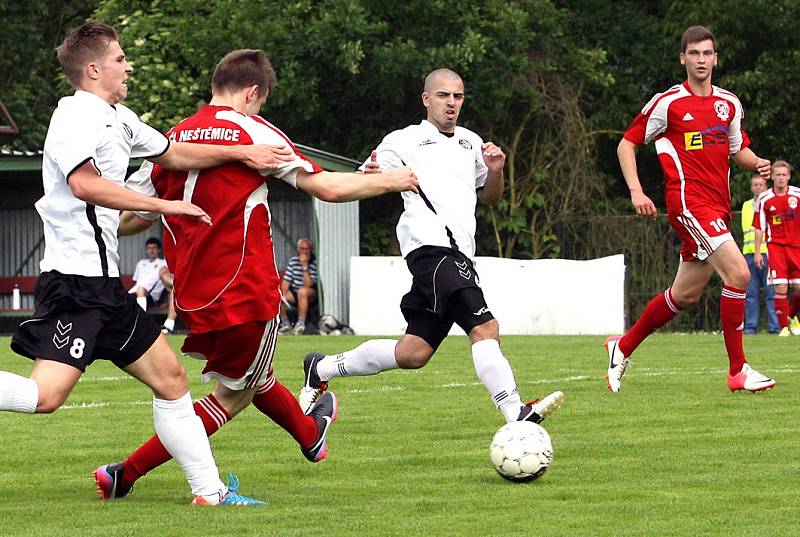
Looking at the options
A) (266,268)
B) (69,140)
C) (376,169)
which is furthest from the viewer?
(376,169)

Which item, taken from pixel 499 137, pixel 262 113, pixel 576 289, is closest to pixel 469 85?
pixel 499 137

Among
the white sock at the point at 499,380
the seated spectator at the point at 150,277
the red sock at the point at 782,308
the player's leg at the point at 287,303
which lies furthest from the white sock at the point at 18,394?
the seated spectator at the point at 150,277

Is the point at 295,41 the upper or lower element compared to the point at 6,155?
upper

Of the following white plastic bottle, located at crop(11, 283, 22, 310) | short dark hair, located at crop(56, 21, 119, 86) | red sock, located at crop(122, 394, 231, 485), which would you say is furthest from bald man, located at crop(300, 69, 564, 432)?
white plastic bottle, located at crop(11, 283, 22, 310)

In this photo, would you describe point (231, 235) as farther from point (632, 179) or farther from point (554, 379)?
point (554, 379)

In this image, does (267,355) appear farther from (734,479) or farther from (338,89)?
(338,89)

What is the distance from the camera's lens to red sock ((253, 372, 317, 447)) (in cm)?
672

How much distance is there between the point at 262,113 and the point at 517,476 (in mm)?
22811

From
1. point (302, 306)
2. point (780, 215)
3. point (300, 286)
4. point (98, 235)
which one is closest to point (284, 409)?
point (98, 235)

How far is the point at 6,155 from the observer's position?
25.0m

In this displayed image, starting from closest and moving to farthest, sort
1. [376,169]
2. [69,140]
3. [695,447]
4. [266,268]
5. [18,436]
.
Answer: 1. [69,140]
2. [266,268]
3. [376,169]
4. [695,447]
5. [18,436]

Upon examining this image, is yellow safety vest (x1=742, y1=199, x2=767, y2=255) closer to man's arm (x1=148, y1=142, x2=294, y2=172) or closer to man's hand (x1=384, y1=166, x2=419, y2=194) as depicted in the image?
man's hand (x1=384, y1=166, x2=419, y2=194)

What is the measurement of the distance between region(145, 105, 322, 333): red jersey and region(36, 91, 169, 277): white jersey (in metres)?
0.33

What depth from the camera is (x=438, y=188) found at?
27.3ft
